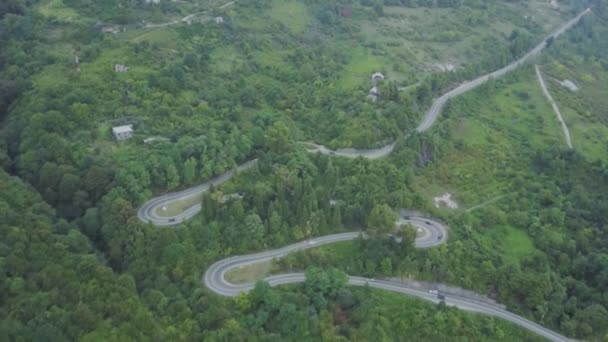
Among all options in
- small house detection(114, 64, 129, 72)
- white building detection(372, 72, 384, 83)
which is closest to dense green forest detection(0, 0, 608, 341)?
small house detection(114, 64, 129, 72)

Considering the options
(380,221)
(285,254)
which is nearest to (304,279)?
(285,254)

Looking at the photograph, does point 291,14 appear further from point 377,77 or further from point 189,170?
point 189,170

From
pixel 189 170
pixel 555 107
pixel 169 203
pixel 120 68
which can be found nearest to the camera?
pixel 169 203

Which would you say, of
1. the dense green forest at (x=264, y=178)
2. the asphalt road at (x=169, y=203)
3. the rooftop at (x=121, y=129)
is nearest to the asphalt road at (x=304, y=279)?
the dense green forest at (x=264, y=178)

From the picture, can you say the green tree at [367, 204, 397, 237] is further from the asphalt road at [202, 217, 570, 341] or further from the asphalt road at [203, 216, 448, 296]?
the asphalt road at [202, 217, 570, 341]

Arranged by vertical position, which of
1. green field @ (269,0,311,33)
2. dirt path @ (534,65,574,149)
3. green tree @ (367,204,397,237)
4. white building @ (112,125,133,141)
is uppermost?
white building @ (112,125,133,141)

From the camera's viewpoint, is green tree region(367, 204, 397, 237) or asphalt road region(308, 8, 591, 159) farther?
asphalt road region(308, 8, 591, 159)

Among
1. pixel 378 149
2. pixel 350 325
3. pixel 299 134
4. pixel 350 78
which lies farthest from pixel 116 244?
pixel 350 78
